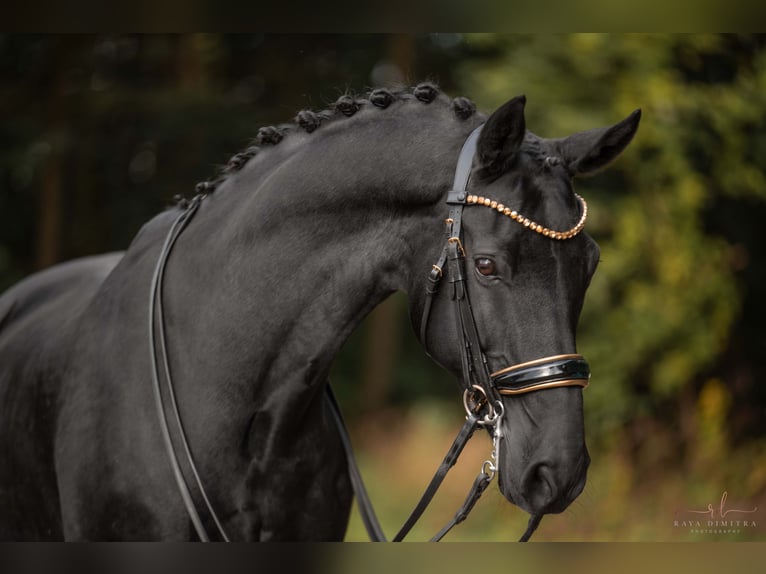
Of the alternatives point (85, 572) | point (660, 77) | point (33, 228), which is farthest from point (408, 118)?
point (33, 228)

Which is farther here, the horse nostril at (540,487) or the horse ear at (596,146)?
the horse ear at (596,146)

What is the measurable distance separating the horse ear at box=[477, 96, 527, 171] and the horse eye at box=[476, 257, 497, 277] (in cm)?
25

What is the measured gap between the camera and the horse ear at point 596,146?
84.0 inches

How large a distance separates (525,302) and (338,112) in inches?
35.1

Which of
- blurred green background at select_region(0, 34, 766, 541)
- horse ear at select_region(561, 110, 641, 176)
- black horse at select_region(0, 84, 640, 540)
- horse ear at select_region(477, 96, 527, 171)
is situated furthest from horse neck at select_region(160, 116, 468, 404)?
blurred green background at select_region(0, 34, 766, 541)

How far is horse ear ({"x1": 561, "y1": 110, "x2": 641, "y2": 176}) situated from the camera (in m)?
2.13

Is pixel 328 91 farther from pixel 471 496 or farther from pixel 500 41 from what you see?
pixel 471 496

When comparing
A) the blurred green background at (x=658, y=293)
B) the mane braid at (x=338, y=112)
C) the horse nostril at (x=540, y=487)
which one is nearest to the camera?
the horse nostril at (x=540, y=487)

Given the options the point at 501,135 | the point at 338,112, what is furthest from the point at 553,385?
the point at 338,112

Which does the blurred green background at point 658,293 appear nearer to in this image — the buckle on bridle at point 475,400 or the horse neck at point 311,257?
the horse neck at point 311,257

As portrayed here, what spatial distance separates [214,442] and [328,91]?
876 cm

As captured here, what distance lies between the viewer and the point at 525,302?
1986 mm

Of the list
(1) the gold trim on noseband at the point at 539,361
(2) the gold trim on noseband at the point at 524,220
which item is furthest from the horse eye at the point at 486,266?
(1) the gold trim on noseband at the point at 539,361

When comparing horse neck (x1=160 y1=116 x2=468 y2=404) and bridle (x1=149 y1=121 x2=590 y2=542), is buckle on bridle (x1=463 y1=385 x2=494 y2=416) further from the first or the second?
horse neck (x1=160 y1=116 x2=468 y2=404)
